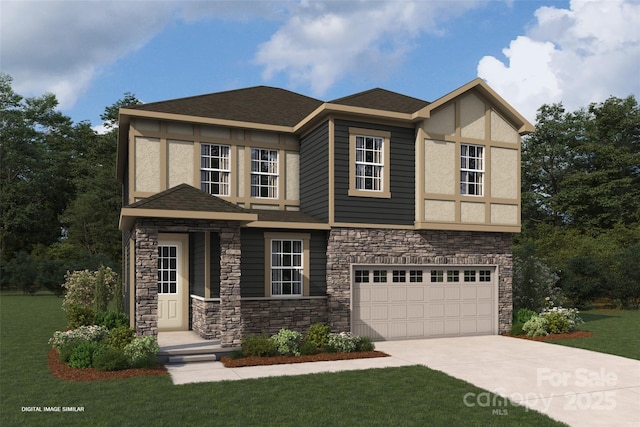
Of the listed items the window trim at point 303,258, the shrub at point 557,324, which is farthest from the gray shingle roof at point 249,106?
the shrub at point 557,324

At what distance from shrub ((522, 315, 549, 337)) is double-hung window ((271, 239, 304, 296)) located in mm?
7341

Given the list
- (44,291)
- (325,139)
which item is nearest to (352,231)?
(325,139)

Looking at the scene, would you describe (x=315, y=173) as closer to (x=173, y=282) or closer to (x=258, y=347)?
(x=173, y=282)

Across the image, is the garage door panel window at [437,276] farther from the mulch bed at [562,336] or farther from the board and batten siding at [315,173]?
the board and batten siding at [315,173]

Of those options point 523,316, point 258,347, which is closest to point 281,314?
point 258,347

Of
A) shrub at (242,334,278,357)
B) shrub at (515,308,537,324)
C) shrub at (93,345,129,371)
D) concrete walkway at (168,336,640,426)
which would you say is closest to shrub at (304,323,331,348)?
shrub at (242,334,278,357)

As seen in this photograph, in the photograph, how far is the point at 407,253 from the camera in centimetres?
1683

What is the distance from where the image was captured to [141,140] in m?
16.5

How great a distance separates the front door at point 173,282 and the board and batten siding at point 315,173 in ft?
13.6

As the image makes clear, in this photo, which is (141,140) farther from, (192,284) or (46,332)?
(46,332)

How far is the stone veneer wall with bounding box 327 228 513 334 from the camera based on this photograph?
16.0 meters

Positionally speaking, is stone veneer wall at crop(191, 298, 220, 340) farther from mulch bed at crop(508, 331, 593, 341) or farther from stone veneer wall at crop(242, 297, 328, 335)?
mulch bed at crop(508, 331, 593, 341)

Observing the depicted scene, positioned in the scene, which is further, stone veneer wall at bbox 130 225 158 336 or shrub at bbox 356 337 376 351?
shrub at bbox 356 337 376 351

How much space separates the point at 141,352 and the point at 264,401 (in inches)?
155
